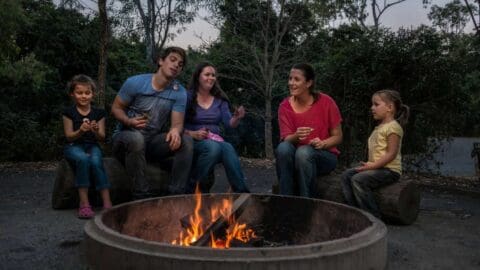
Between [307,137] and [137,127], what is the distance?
4.96 ft

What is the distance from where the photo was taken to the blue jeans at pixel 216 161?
15.4 feet

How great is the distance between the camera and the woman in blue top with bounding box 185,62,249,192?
471cm

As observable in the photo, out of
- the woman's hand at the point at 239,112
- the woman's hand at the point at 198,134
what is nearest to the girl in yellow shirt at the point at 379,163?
the woman's hand at the point at 239,112

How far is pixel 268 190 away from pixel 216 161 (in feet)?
7.42

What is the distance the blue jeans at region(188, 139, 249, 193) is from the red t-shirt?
517 millimetres

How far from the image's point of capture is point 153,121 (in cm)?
488

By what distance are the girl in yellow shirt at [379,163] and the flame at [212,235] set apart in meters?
1.37

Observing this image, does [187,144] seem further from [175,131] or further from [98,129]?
[98,129]

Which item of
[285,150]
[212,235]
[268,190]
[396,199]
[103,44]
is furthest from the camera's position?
[103,44]

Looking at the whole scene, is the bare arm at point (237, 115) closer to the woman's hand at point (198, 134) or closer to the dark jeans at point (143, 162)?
the woman's hand at point (198, 134)

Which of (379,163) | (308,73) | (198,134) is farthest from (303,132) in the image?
(198,134)

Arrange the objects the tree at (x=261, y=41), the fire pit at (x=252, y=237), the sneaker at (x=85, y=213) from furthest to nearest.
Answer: the tree at (x=261, y=41) → the sneaker at (x=85, y=213) → the fire pit at (x=252, y=237)

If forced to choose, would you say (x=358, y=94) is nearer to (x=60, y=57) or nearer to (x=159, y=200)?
(x=159, y=200)

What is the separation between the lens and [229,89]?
14.6 metres
